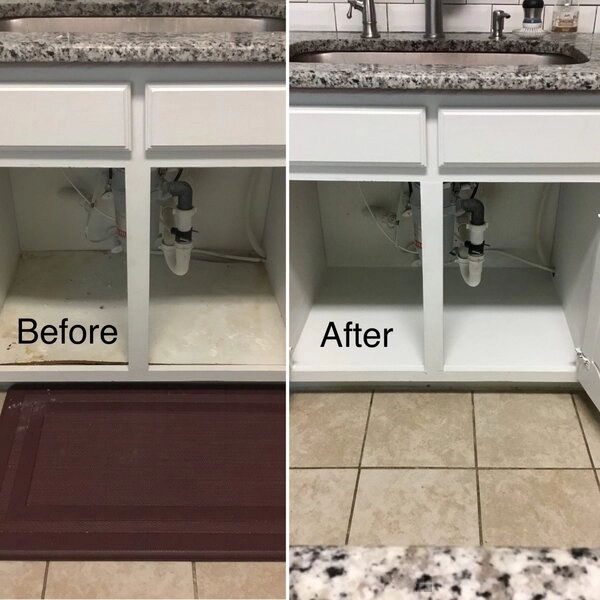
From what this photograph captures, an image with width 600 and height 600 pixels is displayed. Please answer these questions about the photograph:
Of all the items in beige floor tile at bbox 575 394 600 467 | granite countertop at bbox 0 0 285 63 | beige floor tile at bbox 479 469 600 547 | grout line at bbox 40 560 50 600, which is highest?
granite countertop at bbox 0 0 285 63

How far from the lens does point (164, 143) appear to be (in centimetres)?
103

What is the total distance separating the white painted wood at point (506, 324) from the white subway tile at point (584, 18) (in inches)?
20.3

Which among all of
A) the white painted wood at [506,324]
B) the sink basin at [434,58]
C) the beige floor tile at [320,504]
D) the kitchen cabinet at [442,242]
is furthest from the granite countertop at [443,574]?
the sink basin at [434,58]

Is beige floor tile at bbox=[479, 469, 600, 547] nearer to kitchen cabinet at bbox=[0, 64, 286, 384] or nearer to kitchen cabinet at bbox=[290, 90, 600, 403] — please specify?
kitchen cabinet at bbox=[290, 90, 600, 403]

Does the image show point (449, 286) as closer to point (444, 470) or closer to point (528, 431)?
point (528, 431)

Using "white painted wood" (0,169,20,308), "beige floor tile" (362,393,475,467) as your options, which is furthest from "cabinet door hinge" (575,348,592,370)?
"white painted wood" (0,169,20,308)

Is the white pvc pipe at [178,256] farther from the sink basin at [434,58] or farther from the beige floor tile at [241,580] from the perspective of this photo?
the beige floor tile at [241,580]

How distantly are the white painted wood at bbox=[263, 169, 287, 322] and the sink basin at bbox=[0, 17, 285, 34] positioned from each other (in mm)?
281

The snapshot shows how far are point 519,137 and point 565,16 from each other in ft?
1.44

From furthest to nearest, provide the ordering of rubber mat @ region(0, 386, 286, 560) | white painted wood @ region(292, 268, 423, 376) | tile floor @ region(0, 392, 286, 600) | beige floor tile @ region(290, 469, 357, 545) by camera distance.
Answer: white painted wood @ region(292, 268, 423, 376), rubber mat @ region(0, 386, 286, 560), tile floor @ region(0, 392, 286, 600), beige floor tile @ region(290, 469, 357, 545)

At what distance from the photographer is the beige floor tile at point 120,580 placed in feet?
2.93

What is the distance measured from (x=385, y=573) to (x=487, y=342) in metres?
0.91

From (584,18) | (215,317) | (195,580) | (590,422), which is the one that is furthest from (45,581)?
(584,18)

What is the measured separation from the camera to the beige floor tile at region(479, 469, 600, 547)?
850mm
